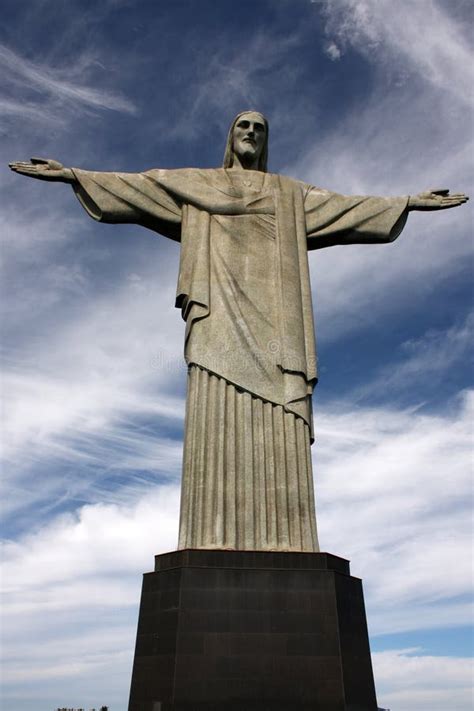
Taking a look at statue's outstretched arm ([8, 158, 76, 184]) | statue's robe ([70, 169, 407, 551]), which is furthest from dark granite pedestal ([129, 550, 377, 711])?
statue's outstretched arm ([8, 158, 76, 184])

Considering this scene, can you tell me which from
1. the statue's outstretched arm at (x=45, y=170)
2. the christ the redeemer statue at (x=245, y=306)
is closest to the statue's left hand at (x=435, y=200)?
the christ the redeemer statue at (x=245, y=306)

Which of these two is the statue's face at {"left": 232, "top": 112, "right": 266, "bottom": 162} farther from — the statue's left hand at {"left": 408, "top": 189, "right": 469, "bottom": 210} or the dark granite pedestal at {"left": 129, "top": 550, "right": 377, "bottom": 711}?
the dark granite pedestal at {"left": 129, "top": 550, "right": 377, "bottom": 711}

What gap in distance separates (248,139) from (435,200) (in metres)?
3.94

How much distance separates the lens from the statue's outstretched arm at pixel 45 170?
38.8 feet

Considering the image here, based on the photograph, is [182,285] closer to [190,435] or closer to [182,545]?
[190,435]

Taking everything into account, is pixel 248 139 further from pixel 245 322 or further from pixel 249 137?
pixel 245 322

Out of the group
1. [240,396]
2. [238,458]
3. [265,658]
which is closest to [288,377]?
[240,396]

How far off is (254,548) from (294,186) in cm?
704

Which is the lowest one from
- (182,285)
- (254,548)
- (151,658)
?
(151,658)

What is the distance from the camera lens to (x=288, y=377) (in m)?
10.8

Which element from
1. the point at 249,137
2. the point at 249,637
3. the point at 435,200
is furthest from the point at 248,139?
the point at 249,637

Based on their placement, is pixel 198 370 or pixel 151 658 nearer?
pixel 151 658

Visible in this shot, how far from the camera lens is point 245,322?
11.0m

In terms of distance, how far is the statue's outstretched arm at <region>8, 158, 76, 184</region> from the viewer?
38.8 feet
